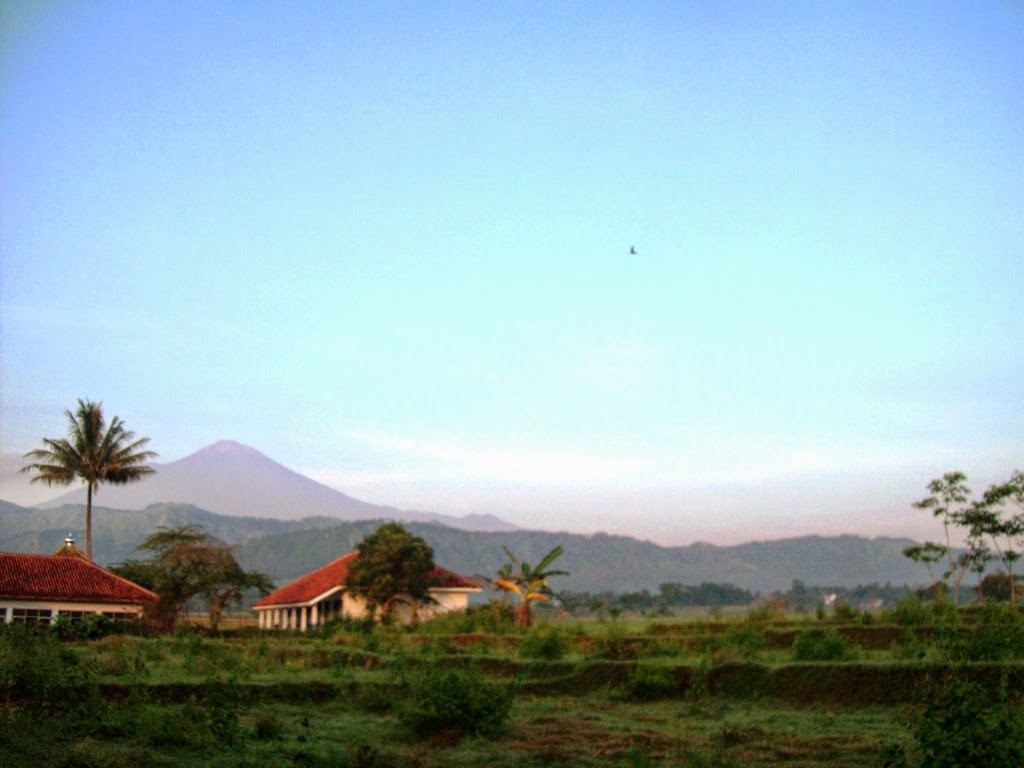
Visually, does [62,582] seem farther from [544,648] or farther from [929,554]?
[929,554]

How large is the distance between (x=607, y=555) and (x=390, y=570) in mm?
117292

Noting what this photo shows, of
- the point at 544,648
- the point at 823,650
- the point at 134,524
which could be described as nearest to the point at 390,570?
the point at 544,648

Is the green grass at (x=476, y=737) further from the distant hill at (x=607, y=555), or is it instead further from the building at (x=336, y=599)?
the distant hill at (x=607, y=555)

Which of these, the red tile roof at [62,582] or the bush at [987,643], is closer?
the bush at [987,643]

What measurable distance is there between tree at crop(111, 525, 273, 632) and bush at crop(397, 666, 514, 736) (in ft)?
73.7

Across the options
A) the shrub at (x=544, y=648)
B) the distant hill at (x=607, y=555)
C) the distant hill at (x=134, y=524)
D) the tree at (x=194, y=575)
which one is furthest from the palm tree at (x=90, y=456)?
the distant hill at (x=607, y=555)

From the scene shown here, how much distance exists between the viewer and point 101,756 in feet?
30.9

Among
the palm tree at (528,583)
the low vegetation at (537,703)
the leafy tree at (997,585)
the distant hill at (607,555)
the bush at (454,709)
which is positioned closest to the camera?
the low vegetation at (537,703)

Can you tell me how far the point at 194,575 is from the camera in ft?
116

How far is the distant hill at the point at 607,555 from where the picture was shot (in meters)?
139

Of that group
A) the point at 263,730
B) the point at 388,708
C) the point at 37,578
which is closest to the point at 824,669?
the point at 388,708

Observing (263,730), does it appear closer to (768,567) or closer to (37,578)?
(37,578)

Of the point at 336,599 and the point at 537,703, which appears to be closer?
the point at 537,703

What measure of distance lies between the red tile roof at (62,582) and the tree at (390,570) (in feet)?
23.5
